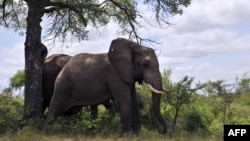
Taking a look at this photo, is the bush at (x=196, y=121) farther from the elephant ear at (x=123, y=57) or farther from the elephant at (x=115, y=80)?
the elephant ear at (x=123, y=57)

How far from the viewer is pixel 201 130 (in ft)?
59.9

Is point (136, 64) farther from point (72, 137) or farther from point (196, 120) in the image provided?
point (196, 120)

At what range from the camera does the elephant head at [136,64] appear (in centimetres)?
1566

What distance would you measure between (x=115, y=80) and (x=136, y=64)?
0.94 metres

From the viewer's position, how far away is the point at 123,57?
16.2 meters

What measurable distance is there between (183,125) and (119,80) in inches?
181

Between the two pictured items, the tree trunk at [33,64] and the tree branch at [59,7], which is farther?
the tree branch at [59,7]

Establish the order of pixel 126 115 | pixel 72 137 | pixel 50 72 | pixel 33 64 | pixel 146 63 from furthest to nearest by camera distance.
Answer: pixel 50 72, pixel 33 64, pixel 146 63, pixel 126 115, pixel 72 137

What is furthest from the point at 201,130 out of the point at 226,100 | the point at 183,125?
the point at 226,100

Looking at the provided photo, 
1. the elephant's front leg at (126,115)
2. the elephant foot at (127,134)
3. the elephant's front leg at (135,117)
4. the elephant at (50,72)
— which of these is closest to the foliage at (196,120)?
the elephant's front leg at (135,117)

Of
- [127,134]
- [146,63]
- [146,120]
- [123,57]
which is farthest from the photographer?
[146,120]

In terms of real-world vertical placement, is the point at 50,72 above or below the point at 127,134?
above

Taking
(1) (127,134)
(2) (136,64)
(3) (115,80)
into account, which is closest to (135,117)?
(1) (127,134)

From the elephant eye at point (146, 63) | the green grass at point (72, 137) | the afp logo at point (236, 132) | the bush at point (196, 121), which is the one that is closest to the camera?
the afp logo at point (236, 132)
